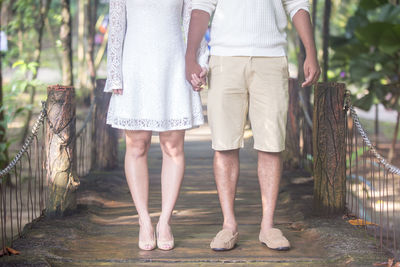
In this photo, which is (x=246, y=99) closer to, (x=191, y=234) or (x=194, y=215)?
(x=191, y=234)

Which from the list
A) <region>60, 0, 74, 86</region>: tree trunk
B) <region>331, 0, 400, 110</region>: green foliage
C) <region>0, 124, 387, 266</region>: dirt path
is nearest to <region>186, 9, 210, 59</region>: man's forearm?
<region>0, 124, 387, 266</region>: dirt path

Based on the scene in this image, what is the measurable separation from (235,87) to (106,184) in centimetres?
260

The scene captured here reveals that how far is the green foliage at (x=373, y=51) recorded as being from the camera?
9.54 metres

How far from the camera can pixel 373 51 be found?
1198 centimetres

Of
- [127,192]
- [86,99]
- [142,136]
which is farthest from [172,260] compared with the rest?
[86,99]

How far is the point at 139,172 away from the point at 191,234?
63cm

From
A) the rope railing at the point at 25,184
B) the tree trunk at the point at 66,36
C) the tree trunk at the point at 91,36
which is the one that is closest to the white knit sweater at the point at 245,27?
the rope railing at the point at 25,184

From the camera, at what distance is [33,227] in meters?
4.21

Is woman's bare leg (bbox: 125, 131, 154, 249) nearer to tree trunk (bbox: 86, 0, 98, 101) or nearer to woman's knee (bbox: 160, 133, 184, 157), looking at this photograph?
woman's knee (bbox: 160, 133, 184, 157)

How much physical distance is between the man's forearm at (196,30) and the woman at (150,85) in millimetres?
80

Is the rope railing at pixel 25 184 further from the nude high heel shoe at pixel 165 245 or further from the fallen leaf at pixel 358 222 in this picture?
the fallen leaf at pixel 358 222

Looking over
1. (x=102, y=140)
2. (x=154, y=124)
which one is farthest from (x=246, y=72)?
(x=102, y=140)

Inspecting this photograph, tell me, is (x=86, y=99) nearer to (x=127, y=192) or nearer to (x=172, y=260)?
(x=127, y=192)

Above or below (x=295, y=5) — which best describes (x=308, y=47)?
below
